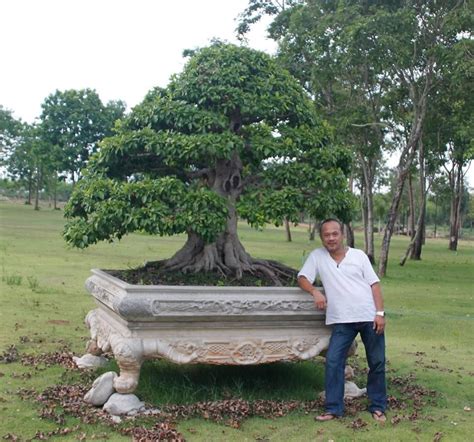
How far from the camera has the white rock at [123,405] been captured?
3850 mm

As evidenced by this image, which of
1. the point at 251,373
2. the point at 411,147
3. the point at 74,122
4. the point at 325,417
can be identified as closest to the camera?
the point at 325,417

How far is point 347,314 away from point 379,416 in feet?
2.31

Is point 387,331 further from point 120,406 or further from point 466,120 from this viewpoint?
point 466,120

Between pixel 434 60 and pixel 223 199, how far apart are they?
11.3 meters

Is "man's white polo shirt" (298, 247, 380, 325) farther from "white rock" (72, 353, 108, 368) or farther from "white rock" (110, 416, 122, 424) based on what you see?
"white rock" (72, 353, 108, 368)

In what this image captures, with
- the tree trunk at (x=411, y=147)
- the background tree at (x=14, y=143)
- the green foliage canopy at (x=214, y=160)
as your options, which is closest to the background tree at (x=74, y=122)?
the background tree at (x=14, y=143)

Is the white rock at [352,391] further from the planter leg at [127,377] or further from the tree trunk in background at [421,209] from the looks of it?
the tree trunk in background at [421,209]

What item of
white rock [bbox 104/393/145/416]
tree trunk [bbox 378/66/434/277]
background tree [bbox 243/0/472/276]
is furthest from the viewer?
tree trunk [bbox 378/66/434/277]

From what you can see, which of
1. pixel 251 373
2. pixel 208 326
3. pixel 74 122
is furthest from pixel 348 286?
pixel 74 122

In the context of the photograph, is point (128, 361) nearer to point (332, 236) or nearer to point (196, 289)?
point (196, 289)

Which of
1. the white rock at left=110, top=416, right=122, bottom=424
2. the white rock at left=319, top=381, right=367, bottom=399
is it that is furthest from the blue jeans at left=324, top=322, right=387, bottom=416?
the white rock at left=110, top=416, right=122, bottom=424

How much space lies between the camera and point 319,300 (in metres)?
4.18

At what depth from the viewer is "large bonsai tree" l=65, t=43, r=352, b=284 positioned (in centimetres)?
438

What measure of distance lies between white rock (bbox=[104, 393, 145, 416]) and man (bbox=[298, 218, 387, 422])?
1263 mm
